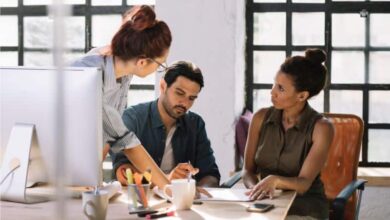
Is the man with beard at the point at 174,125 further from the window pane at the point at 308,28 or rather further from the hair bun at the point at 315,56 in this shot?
the window pane at the point at 308,28

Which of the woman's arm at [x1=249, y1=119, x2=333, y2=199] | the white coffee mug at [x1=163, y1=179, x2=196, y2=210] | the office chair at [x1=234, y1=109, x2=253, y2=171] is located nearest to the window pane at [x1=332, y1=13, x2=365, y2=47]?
the office chair at [x1=234, y1=109, x2=253, y2=171]

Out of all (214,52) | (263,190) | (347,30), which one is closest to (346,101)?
(347,30)

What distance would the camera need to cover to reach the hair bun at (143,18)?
234 centimetres

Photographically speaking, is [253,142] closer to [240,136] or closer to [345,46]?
[240,136]

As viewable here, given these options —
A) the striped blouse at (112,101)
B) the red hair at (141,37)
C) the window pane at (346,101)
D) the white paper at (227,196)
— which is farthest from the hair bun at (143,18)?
the window pane at (346,101)

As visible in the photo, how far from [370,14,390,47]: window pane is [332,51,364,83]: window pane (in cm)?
13

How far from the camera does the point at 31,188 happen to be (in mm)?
2010

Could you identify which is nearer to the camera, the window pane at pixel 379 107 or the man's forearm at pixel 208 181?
the man's forearm at pixel 208 181

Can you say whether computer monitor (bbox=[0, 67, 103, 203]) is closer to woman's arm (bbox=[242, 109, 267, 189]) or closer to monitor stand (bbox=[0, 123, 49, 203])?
monitor stand (bbox=[0, 123, 49, 203])

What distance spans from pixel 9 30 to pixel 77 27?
0.53 metres

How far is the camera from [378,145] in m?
4.02

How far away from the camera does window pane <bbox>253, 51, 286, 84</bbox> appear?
4.11m

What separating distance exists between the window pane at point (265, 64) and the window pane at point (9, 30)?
168 centimetres

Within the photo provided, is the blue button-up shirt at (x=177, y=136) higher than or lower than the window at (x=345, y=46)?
lower
